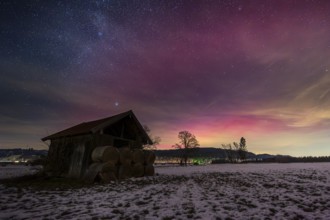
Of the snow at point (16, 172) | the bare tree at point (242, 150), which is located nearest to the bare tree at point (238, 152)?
the bare tree at point (242, 150)

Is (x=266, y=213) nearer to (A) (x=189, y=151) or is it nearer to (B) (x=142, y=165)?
(B) (x=142, y=165)

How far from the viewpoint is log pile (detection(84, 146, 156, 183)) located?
14.5 metres

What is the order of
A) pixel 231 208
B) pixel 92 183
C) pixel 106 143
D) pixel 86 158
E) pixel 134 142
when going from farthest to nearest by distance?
1. pixel 134 142
2. pixel 106 143
3. pixel 86 158
4. pixel 92 183
5. pixel 231 208

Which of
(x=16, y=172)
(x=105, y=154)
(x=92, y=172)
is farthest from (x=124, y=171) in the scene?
(x=16, y=172)

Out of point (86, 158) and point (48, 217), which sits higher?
point (86, 158)

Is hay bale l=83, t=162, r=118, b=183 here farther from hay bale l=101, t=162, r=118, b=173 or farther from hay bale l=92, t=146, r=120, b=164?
hay bale l=92, t=146, r=120, b=164

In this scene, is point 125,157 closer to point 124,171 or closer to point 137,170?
point 124,171

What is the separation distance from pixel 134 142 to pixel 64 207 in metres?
13.9

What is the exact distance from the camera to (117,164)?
1641cm

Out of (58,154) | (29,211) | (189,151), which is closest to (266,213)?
(29,211)

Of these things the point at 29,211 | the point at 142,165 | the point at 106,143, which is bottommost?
the point at 29,211

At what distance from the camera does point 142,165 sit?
18.8 m

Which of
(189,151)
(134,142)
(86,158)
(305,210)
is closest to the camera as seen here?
(305,210)

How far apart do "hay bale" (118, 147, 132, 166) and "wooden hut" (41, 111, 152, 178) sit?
136 centimetres
